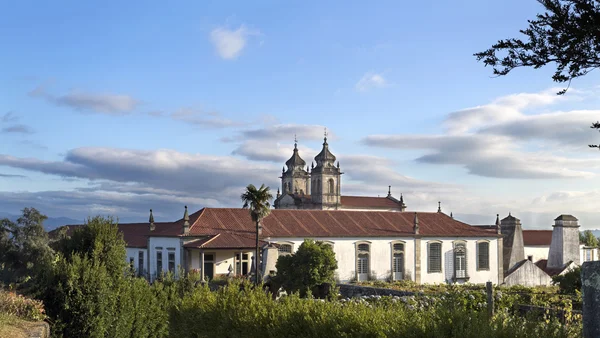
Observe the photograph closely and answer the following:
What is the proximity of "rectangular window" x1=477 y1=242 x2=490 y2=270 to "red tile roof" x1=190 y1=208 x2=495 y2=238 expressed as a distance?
2.87 ft

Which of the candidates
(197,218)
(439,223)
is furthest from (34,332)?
(439,223)

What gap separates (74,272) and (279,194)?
8038 centimetres

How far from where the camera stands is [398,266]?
4547 cm

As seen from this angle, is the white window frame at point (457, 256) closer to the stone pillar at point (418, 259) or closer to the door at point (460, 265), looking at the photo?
the door at point (460, 265)

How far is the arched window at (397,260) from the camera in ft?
148

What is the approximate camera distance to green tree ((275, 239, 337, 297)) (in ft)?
101

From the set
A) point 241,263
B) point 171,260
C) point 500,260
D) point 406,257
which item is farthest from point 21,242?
point 500,260

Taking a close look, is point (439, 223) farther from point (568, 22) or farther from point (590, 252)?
point (568, 22)

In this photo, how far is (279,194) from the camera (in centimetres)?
9438

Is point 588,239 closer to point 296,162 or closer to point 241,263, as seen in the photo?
point 296,162

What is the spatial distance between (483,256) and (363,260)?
10782 millimetres

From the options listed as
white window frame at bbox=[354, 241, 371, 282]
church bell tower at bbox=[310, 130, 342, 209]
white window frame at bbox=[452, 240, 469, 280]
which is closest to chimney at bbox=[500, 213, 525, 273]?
white window frame at bbox=[452, 240, 469, 280]

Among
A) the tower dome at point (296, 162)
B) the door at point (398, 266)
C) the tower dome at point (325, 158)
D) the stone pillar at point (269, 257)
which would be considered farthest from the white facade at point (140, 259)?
the tower dome at point (296, 162)

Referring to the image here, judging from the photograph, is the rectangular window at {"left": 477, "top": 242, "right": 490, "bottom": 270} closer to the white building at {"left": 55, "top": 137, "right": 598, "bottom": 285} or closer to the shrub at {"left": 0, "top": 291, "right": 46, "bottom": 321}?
the white building at {"left": 55, "top": 137, "right": 598, "bottom": 285}
